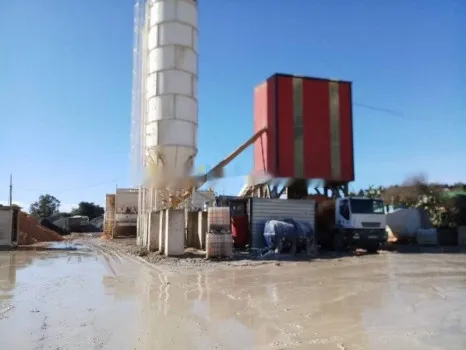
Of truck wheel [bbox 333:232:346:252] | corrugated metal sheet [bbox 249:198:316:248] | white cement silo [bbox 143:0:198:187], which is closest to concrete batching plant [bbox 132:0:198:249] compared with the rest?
white cement silo [bbox 143:0:198:187]

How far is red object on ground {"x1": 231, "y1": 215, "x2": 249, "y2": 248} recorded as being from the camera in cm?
2366

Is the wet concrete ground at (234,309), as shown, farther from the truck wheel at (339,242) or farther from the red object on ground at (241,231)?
the red object on ground at (241,231)

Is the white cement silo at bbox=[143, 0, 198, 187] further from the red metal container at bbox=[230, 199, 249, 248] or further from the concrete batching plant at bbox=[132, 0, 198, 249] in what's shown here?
the red metal container at bbox=[230, 199, 249, 248]

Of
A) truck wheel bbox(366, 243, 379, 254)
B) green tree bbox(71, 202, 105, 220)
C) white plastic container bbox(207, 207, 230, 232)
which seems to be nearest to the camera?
white plastic container bbox(207, 207, 230, 232)

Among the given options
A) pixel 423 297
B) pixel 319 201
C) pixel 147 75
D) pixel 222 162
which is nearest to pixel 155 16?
pixel 147 75

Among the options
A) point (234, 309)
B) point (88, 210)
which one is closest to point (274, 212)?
point (234, 309)

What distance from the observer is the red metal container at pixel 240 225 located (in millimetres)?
23656

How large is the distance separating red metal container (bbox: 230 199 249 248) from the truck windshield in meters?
5.36

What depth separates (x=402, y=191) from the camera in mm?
38125

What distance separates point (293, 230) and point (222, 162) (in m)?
10.1

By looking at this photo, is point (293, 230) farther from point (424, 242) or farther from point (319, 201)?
point (424, 242)

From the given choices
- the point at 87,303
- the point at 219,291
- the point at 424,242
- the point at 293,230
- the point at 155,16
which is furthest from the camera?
the point at 424,242

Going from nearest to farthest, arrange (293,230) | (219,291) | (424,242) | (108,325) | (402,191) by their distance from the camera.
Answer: (108,325) → (219,291) → (293,230) → (424,242) → (402,191)

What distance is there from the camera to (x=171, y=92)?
2533 centimetres
